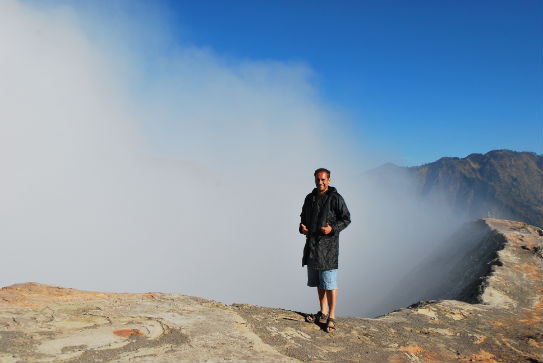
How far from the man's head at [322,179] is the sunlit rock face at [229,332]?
7.62 ft

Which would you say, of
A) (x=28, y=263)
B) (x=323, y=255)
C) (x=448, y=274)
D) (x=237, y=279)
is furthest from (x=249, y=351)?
(x=28, y=263)

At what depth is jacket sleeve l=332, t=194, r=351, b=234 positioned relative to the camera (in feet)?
18.0

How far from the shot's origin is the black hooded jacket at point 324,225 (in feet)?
18.3

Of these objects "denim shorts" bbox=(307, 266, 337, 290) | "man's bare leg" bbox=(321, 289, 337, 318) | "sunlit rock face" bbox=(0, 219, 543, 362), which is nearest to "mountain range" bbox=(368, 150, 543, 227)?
"sunlit rock face" bbox=(0, 219, 543, 362)

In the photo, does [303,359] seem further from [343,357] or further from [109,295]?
[109,295]

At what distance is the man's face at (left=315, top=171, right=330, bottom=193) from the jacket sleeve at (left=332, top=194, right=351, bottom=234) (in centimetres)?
29

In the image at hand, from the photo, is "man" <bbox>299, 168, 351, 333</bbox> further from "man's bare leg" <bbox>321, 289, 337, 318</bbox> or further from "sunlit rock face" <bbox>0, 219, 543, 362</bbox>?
"sunlit rock face" <bbox>0, 219, 543, 362</bbox>

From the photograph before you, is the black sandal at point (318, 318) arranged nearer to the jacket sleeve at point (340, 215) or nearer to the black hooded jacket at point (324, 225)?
the black hooded jacket at point (324, 225)

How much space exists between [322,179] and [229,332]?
2728 mm

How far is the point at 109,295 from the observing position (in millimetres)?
6449

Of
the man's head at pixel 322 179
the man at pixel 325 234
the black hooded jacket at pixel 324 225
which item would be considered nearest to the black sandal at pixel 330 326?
the man at pixel 325 234

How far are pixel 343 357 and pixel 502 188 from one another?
178m

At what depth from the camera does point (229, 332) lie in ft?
16.6

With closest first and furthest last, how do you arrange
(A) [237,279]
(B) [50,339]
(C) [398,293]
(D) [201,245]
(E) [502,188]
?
1. (B) [50,339]
2. (C) [398,293]
3. (A) [237,279]
4. (E) [502,188]
5. (D) [201,245]
